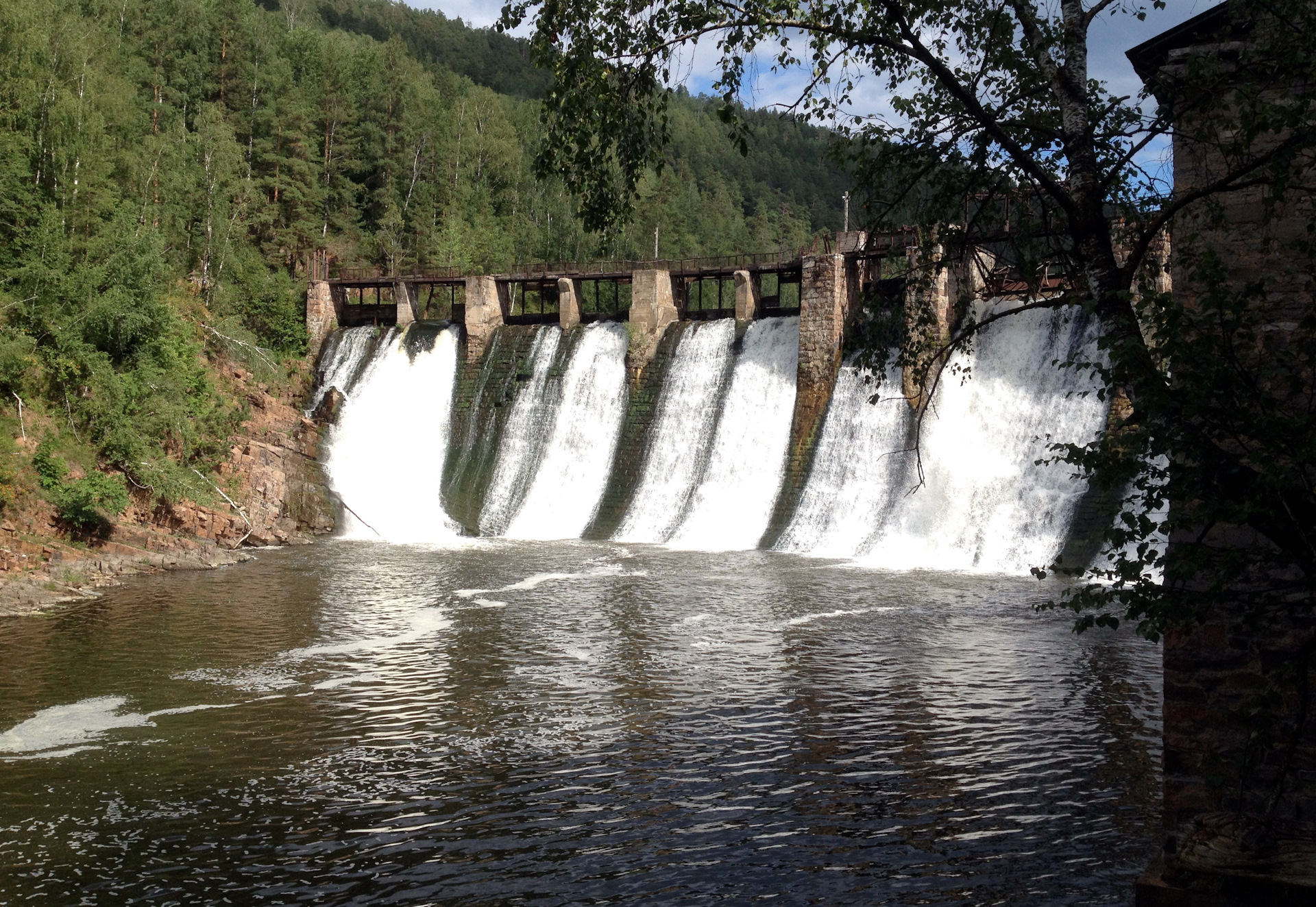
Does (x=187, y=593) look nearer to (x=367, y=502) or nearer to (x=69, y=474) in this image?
(x=69, y=474)

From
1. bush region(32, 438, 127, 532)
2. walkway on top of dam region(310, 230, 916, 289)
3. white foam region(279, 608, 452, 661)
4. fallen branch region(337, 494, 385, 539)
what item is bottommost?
white foam region(279, 608, 452, 661)

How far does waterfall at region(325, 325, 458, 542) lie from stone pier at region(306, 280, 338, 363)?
4057mm

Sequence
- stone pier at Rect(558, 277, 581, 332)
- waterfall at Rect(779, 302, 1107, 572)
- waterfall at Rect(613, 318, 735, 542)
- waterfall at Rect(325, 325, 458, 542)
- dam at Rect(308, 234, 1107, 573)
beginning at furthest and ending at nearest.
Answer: stone pier at Rect(558, 277, 581, 332) → waterfall at Rect(325, 325, 458, 542) → waterfall at Rect(613, 318, 735, 542) → dam at Rect(308, 234, 1107, 573) → waterfall at Rect(779, 302, 1107, 572)

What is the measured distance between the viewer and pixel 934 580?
26219mm

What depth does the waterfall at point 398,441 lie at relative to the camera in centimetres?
3834

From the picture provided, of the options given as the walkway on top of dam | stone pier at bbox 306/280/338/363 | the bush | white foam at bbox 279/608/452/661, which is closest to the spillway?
stone pier at bbox 306/280/338/363

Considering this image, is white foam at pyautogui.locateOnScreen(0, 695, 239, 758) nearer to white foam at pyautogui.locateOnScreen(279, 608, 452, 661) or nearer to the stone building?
white foam at pyautogui.locateOnScreen(279, 608, 452, 661)

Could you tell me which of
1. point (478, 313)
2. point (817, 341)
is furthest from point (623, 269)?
point (817, 341)

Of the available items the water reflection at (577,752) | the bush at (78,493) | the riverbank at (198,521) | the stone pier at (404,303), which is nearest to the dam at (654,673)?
the water reflection at (577,752)

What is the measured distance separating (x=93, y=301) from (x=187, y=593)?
10467mm

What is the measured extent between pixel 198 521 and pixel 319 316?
65.2 ft

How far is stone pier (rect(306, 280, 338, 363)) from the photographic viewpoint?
163ft

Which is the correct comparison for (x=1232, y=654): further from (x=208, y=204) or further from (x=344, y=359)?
(x=208, y=204)

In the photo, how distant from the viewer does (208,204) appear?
162 ft
